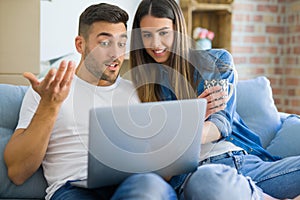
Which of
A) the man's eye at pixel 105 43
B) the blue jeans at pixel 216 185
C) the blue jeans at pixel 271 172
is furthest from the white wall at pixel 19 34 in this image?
the blue jeans at pixel 216 185

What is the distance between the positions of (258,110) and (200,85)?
0.49m

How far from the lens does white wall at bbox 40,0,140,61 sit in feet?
9.34

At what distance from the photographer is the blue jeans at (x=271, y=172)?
1.51 m

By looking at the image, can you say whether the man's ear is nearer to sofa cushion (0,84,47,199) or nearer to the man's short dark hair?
the man's short dark hair

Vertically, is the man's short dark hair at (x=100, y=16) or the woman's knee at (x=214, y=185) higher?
the man's short dark hair at (x=100, y=16)

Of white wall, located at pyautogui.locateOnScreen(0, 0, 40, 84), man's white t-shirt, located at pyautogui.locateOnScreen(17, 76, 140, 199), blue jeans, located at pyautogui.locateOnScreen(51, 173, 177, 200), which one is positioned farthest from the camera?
white wall, located at pyautogui.locateOnScreen(0, 0, 40, 84)

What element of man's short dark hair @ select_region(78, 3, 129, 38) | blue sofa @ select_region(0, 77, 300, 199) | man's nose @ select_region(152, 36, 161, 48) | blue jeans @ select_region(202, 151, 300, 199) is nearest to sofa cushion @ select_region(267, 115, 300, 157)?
blue sofa @ select_region(0, 77, 300, 199)

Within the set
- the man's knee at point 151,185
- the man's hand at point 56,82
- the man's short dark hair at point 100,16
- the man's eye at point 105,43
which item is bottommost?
the man's knee at point 151,185

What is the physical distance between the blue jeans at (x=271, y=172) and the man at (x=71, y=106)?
0.39 metres

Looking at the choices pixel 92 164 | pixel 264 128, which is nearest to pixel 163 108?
pixel 92 164

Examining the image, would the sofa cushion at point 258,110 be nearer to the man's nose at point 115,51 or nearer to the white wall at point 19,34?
the man's nose at point 115,51

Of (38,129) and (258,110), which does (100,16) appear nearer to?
(38,129)

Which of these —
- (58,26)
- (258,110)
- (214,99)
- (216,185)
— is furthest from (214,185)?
(58,26)

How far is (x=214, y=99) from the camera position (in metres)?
1.53
